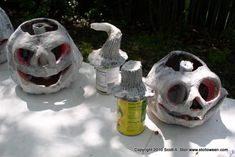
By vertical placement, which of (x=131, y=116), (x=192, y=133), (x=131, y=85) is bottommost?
(x=192, y=133)

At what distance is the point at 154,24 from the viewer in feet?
7.61

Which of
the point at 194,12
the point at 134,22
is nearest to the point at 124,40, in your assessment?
the point at 134,22

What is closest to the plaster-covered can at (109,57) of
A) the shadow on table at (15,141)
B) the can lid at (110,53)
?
the can lid at (110,53)

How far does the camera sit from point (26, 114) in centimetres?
151

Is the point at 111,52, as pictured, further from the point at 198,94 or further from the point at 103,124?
the point at 198,94

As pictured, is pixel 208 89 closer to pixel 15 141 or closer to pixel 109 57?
pixel 109 57

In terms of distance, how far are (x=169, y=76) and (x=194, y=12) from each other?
1.04m

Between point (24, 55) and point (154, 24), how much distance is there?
976mm

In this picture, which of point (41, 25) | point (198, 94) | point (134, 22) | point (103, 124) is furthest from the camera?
point (134, 22)

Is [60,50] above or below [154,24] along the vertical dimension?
above

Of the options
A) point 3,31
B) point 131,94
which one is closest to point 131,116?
point 131,94

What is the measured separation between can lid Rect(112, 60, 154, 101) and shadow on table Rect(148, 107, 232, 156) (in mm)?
184

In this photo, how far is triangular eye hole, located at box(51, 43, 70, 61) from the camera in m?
1.54

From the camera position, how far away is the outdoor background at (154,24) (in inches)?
85.7
